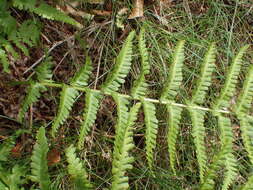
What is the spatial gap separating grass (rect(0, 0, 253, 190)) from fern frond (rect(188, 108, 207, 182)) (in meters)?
0.78

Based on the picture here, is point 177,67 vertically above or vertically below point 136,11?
below

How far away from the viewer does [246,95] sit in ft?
7.88

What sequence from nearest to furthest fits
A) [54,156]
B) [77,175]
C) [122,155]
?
[77,175] < [122,155] < [54,156]

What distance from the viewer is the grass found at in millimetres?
3184

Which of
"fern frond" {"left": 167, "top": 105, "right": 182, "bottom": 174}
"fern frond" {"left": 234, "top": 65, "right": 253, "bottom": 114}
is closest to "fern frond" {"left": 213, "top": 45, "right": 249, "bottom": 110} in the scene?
"fern frond" {"left": 234, "top": 65, "right": 253, "bottom": 114}

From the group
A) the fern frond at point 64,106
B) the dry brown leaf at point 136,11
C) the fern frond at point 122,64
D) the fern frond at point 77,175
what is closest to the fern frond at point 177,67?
the fern frond at point 122,64

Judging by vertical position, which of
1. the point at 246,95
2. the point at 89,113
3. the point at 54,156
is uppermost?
the point at 246,95

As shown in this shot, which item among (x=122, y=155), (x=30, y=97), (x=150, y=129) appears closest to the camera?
(x=122, y=155)

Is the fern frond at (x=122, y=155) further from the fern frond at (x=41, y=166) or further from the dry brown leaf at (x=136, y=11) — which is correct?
the dry brown leaf at (x=136, y=11)

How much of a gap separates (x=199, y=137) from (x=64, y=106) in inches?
36.6

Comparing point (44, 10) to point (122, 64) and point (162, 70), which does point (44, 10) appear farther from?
point (162, 70)

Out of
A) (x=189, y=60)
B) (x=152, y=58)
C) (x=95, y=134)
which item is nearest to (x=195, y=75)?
(x=189, y=60)

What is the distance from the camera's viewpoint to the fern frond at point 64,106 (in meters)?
2.37

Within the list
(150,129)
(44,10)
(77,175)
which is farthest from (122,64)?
(77,175)
